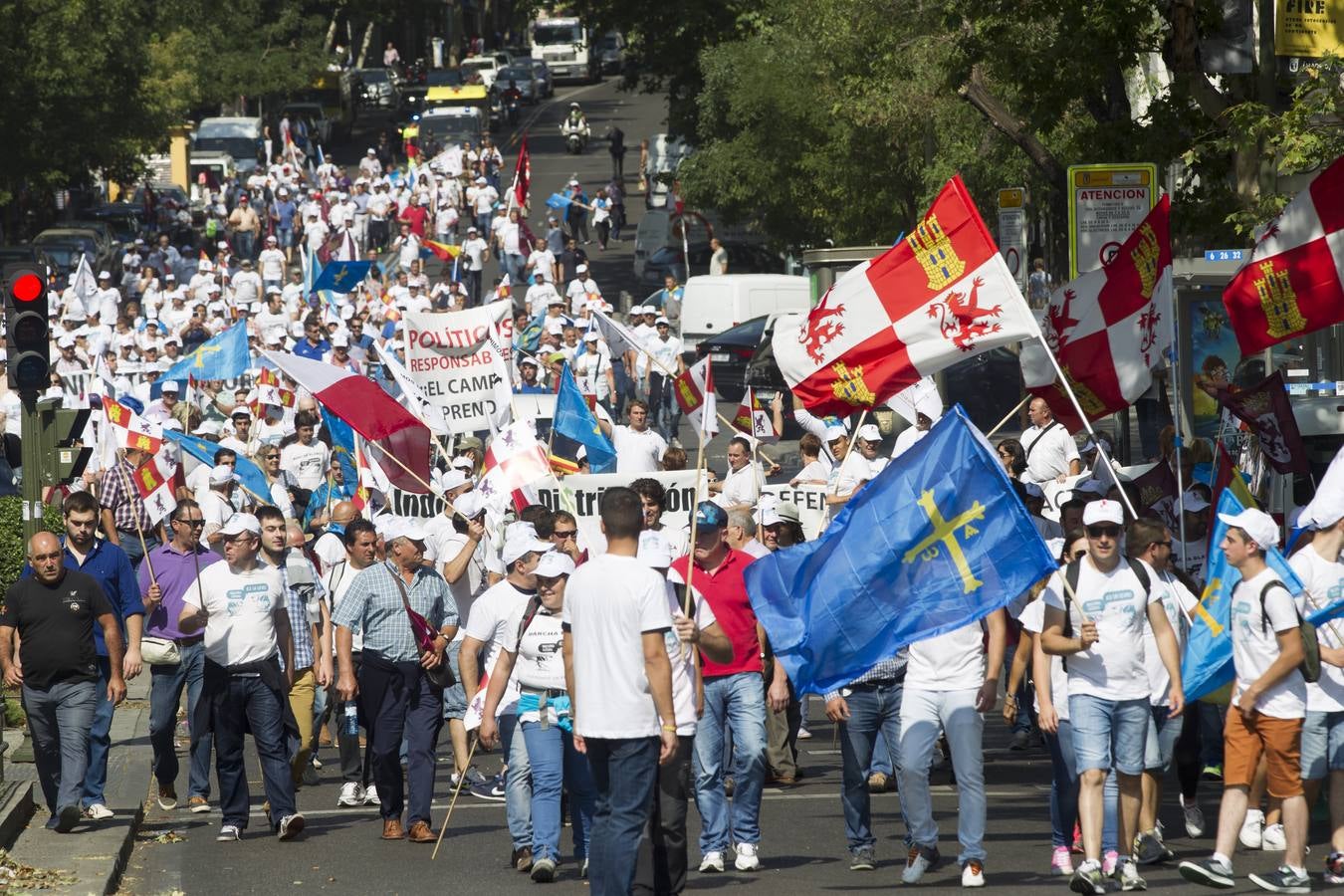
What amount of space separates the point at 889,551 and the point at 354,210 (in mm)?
37431

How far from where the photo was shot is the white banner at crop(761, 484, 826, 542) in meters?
16.3

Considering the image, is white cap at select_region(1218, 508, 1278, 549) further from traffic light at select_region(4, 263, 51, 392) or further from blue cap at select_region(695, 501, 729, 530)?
traffic light at select_region(4, 263, 51, 392)

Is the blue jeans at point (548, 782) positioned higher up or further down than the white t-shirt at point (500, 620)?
further down

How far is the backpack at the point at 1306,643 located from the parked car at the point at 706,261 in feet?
116

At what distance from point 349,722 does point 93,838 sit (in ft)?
7.79

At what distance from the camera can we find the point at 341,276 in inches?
1195

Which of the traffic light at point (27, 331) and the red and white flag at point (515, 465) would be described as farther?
the red and white flag at point (515, 465)

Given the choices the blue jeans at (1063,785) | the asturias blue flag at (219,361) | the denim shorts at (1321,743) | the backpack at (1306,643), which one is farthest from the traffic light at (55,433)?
the asturias blue flag at (219,361)

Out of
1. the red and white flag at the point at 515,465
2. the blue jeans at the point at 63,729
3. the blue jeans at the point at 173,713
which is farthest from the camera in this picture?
the red and white flag at the point at 515,465

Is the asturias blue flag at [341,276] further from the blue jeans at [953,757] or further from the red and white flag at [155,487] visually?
the blue jeans at [953,757]

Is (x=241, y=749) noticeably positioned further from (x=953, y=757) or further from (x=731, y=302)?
(x=731, y=302)

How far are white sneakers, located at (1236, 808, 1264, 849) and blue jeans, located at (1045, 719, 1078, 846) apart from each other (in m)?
1.01

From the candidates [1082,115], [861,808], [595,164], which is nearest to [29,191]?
[595,164]

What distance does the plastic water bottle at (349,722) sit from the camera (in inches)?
532
